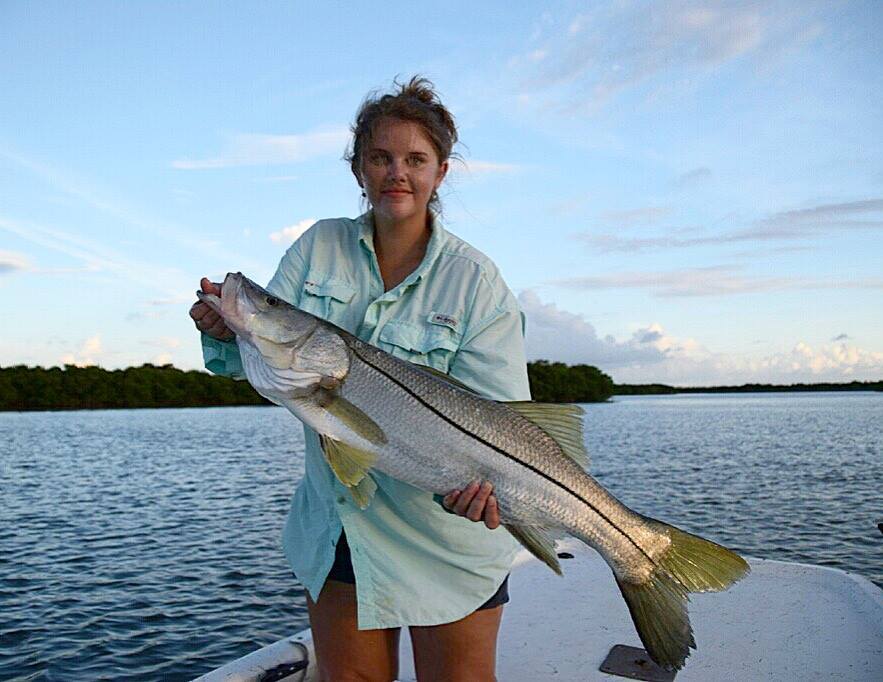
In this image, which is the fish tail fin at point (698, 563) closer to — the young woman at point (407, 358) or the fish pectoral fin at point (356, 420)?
the young woman at point (407, 358)

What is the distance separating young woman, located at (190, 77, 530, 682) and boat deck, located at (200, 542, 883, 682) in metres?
1.69

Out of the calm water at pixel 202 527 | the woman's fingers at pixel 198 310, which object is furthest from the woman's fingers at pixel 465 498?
the calm water at pixel 202 527

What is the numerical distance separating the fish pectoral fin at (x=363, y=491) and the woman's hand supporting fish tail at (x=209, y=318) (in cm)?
79

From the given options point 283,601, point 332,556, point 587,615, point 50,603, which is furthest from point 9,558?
point 332,556

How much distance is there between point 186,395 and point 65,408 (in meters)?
12.2

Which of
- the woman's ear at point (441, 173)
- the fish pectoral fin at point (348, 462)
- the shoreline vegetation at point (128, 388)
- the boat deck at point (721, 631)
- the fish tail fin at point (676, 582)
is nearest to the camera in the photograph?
the fish pectoral fin at point (348, 462)

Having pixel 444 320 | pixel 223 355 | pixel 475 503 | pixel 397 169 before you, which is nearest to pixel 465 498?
pixel 475 503

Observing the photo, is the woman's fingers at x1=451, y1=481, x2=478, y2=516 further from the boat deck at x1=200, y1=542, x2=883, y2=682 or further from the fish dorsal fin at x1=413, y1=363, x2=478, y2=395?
the boat deck at x1=200, y1=542, x2=883, y2=682

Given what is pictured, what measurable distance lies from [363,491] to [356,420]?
0.84 feet

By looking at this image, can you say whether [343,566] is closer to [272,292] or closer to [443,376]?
[443,376]

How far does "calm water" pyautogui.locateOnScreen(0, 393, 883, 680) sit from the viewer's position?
9.73 meters

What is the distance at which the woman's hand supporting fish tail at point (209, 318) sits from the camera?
9.82ft

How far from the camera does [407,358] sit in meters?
3.21

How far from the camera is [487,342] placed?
10.2 feet
